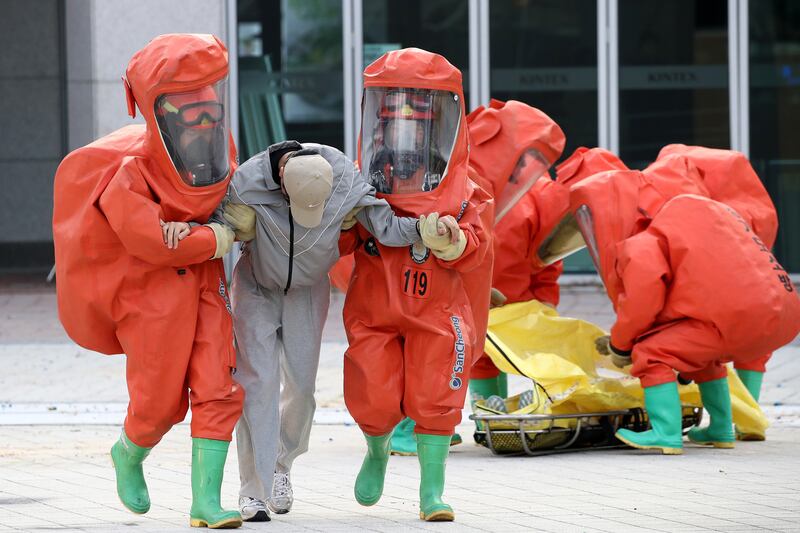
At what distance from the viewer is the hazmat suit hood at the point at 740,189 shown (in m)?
7.70

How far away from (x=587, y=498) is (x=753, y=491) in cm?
74

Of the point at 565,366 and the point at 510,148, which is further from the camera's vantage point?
the point at 565,366

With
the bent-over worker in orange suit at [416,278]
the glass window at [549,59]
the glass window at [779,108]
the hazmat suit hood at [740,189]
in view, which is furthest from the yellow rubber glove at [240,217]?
the glass window at [779,108]

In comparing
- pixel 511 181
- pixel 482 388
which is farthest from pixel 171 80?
pixel 482 388

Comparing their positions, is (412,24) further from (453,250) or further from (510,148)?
(453,250)

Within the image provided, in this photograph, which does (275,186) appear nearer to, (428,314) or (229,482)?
(428,314)

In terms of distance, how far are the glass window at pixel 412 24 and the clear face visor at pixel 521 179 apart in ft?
24.1

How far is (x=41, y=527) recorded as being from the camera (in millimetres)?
5352

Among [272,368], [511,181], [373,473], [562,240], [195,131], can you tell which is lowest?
[373,473]

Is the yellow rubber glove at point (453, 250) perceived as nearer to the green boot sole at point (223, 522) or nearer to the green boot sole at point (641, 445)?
the green boot sole at point (223, 522)

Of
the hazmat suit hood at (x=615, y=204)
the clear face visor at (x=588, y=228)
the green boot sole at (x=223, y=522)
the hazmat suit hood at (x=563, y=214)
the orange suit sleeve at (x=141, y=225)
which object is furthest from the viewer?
the hazmat suit hood at (x=563, y=214)

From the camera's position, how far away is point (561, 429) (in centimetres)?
715

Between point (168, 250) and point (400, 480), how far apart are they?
78.0 inches

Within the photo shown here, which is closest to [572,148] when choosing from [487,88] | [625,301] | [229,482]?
[487,88]
